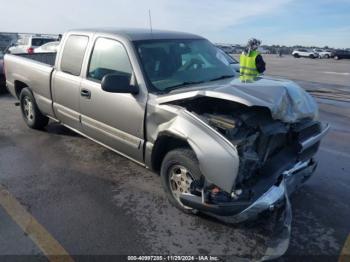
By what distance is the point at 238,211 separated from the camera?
3.19 metres

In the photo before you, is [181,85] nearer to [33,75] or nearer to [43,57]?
[33,75]

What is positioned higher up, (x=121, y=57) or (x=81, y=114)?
(x=121, y=57)

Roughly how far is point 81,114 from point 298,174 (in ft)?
9.92

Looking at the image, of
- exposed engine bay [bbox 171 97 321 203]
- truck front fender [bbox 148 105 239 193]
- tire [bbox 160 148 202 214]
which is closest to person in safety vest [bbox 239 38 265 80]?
exposed engine bay [bbox 171 97 321 203]

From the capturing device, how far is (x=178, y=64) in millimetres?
4562

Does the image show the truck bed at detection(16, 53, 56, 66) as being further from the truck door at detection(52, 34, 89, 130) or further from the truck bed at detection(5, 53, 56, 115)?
the truck door at detection(52, 34, 89, 130)

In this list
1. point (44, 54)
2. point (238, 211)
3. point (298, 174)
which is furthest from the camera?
point (44, 54)

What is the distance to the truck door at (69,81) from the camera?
516cm

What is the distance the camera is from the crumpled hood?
3305 mm

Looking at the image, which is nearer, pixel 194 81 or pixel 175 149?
pixel 175 149

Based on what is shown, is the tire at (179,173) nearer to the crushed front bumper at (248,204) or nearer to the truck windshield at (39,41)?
the crushed front bumper at (248,204)

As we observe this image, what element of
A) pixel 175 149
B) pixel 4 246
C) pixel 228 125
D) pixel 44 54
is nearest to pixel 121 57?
pixel 175 149

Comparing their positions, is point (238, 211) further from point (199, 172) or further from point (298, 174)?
point (298, 174)

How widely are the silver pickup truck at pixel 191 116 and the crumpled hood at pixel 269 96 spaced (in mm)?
12
